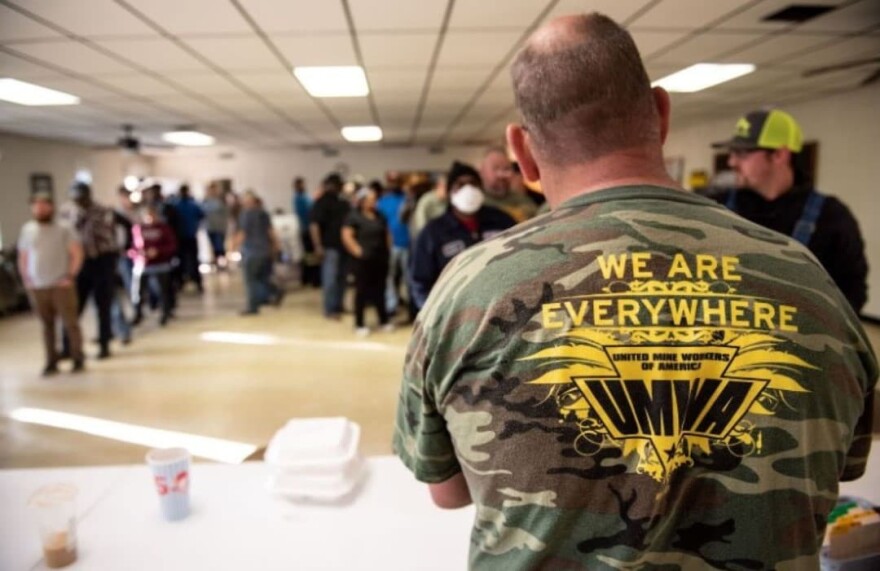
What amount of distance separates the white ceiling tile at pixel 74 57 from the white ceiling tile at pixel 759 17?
168 inches

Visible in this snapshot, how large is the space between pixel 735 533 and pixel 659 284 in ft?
0.97

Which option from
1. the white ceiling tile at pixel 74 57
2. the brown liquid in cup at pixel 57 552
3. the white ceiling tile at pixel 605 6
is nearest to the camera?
the brown liquid in cup at pixel 57 552

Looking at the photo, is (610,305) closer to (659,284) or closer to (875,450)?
(659,284)

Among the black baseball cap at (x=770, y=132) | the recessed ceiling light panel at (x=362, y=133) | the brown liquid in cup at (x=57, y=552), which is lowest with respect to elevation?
the brown liquid in cup at (x=57, y=552)

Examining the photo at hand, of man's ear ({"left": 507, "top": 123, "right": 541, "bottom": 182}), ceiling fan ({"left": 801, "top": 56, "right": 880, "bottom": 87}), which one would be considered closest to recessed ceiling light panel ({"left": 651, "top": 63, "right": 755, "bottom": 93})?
ceiling fan ({"left": 801, "top": 56, "right": 880, "bottom": 87})

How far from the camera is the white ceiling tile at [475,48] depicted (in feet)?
12.3

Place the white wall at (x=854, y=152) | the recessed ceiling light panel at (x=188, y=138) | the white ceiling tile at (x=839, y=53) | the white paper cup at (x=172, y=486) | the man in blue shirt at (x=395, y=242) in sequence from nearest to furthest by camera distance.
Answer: the white paper cup at (x=172, y=486)
the white ceiling tile at (x=839, y=53)
the white wall at (x=854, y=152)
the man in blue shirt at (x=395, y=242)
the recessed ceiling light panel at (x=188, y=138)

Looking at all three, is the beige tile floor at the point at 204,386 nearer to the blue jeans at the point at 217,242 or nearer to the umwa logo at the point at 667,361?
the umwa logo at the point at 667,361

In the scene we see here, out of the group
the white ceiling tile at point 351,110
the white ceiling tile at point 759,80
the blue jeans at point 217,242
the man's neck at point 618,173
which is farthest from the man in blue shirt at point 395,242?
the man's neck at point 618,173

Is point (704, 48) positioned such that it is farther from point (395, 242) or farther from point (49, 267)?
point (49, 267)

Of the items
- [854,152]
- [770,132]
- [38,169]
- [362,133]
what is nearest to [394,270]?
[362,133]

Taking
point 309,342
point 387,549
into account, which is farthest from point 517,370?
point 309,342

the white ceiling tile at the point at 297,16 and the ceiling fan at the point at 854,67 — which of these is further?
the ceiling fan at the point at 854,67

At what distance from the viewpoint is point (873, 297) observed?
20.0 feet
